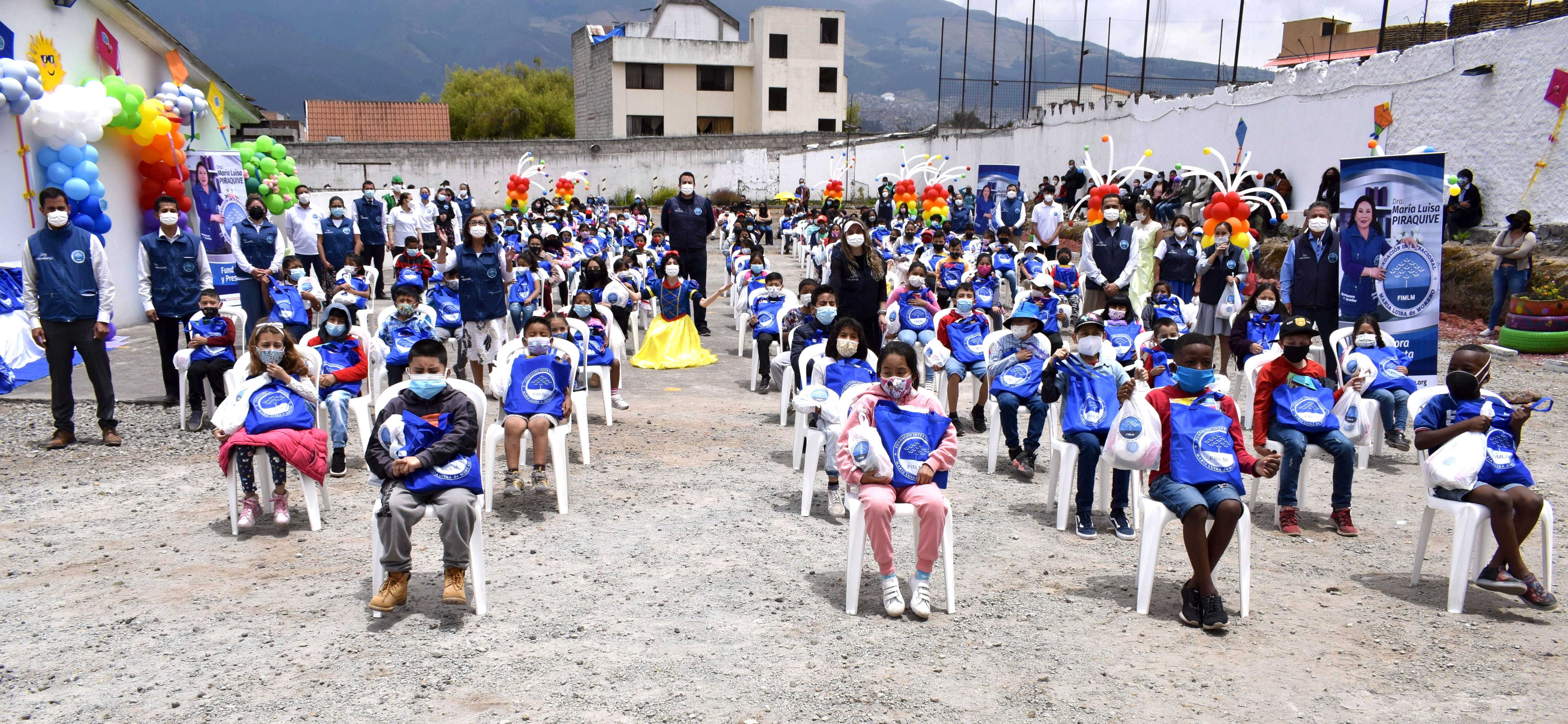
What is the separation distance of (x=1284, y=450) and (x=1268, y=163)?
16.1m

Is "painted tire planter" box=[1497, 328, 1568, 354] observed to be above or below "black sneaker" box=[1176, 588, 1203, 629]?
above

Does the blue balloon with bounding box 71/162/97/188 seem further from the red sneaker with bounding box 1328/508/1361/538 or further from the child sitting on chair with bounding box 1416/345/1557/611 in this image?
the child sitting on chair with bounding box 1416/345/1557/611

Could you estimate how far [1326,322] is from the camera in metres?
8.84

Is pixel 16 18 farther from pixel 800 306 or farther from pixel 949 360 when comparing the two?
pixel 949 360

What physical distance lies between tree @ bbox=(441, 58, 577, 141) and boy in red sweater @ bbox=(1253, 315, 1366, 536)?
57.8 metres

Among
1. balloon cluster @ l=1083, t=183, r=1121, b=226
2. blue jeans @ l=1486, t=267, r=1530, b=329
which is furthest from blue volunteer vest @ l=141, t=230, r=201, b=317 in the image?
blue jeans @ l=1486, t=267, r=1530, b=329

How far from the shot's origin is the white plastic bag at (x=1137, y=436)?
4895mm

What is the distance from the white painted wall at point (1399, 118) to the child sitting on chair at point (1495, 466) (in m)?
10.9

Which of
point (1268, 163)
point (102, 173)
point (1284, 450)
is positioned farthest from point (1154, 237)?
point (102, 173)

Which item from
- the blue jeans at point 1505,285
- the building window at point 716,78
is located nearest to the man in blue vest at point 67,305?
the blue jeans at point 1505,285

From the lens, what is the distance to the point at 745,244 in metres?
16.6

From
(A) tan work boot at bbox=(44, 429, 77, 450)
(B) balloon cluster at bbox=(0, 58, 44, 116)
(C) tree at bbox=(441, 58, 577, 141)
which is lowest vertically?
(A) tan work boot at bbox=(44, 429, 77, 450)

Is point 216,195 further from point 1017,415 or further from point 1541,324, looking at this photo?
point 1541,324

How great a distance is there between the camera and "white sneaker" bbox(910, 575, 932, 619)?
4.71 metres
